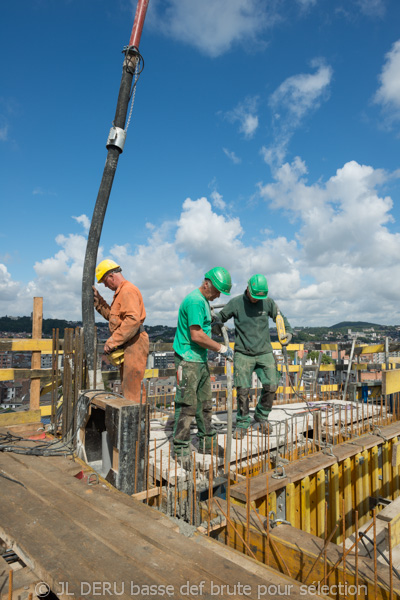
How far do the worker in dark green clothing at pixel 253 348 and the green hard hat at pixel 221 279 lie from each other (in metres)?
1.17

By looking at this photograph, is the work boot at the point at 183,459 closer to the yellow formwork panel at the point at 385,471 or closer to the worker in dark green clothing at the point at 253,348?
the worker in dark green clothing at the point at 253,348

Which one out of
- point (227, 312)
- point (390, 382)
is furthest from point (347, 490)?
point (227, 312)

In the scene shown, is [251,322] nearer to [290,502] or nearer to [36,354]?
[290,502]

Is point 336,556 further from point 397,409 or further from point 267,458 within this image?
point 397,409

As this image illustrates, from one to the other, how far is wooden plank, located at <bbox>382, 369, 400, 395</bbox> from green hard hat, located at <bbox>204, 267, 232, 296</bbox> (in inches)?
164

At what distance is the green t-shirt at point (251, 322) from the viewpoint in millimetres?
5461

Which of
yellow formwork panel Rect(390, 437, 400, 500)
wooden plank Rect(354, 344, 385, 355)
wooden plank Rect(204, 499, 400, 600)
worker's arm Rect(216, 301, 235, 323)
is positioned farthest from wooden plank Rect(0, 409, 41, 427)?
wooden plank Rect(354, 344, 385, 355)

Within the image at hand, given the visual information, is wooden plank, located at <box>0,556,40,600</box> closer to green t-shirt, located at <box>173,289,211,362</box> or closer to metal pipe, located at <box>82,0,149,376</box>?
green t-shirt, located at <box>173,289,211,362</box>

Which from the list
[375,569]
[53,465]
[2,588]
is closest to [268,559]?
[375,569]

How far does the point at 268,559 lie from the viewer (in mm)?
2650

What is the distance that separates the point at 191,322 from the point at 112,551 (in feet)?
7.53

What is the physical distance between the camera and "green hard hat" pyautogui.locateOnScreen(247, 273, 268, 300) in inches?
206

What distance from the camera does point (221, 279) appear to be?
4.12 metres

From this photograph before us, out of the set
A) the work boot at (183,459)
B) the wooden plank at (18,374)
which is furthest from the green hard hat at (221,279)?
the wooden plank at (18,374)
